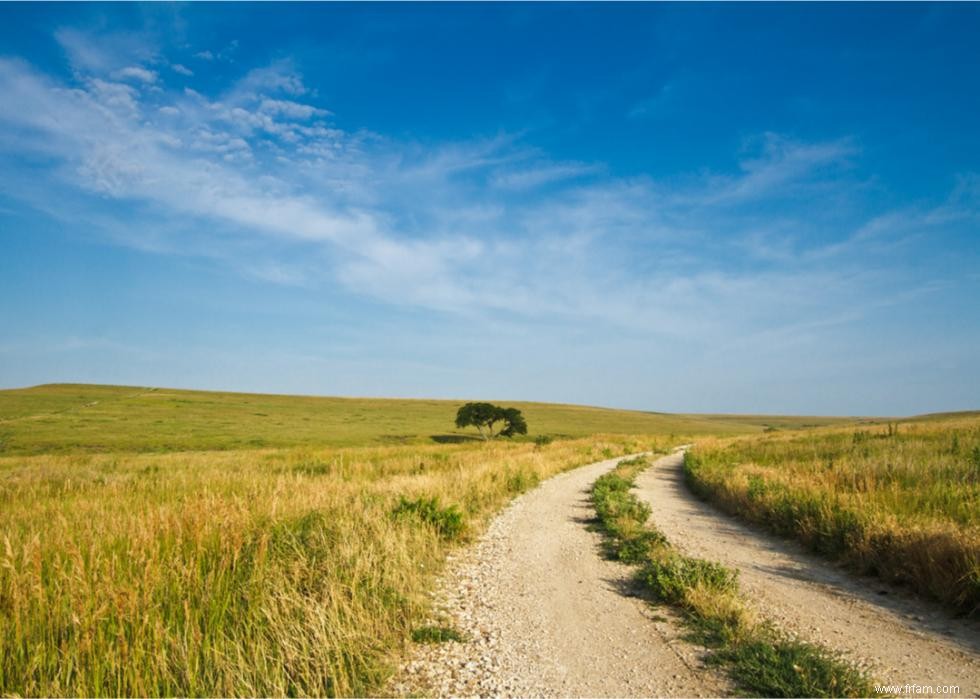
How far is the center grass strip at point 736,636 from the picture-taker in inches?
166

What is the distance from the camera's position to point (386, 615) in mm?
5453

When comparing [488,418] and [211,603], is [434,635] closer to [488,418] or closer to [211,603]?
[211,603]

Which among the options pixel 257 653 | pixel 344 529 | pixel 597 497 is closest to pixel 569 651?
pixel 257 653

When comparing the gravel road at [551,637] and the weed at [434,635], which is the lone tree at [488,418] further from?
the weed at [434,635]

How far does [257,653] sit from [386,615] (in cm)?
136

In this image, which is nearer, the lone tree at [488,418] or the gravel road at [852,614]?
the gravel road at [852,614]

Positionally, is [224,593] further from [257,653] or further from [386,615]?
[386,615]

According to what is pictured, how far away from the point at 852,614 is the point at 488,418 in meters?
68.6

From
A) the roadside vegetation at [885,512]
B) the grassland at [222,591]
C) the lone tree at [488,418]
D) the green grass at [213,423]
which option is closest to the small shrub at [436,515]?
the grassland at [222,591]

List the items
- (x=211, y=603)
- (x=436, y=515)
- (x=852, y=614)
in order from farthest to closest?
(x=436, y=515)
(x=852, y=614)
(x=211, y=603)

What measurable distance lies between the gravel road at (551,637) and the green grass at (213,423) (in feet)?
139

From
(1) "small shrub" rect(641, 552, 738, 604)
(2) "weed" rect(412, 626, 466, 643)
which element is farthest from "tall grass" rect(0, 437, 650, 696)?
(1) "small shrub" rect(641, 552, 738, 604)

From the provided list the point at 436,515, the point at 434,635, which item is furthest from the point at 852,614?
the point at 436,515

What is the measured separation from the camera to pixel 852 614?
20.3ft
